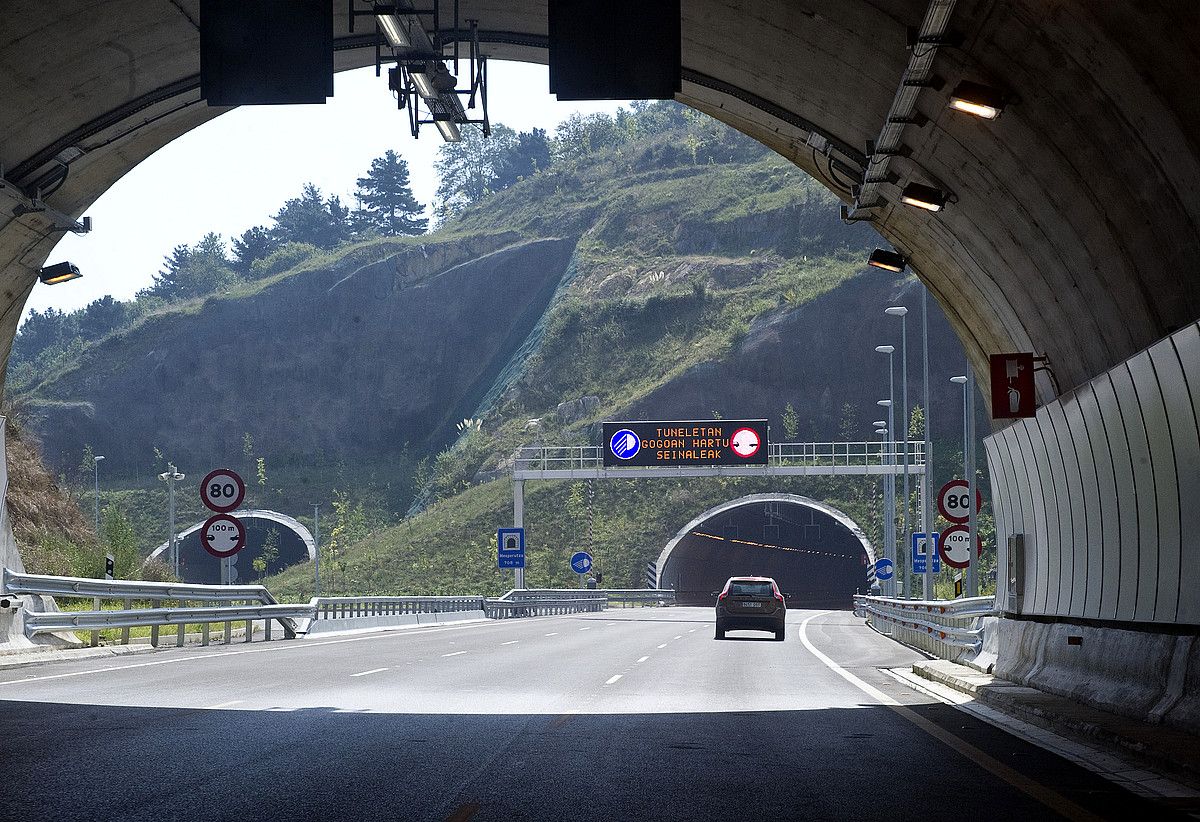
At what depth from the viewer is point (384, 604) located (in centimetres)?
4703

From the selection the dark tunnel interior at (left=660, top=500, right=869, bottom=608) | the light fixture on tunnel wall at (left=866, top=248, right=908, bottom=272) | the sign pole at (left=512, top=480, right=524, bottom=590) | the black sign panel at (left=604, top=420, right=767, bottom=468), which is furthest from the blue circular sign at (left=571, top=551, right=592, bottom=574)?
the light fixture on tunnel wall at (left=866, top=248, right=908, bottom=272)

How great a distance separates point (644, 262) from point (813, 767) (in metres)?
124

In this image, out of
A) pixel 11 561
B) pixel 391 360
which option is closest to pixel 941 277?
pixel 11 561

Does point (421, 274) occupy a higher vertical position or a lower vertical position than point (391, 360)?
higher

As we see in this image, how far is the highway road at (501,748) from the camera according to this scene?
356 inches

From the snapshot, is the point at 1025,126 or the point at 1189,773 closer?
the point at 1189,773

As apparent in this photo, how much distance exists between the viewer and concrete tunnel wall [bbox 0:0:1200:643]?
39.7ft

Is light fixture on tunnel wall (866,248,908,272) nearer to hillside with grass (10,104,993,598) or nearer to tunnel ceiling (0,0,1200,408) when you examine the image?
tunnel ceiling (0,0,1200,408)

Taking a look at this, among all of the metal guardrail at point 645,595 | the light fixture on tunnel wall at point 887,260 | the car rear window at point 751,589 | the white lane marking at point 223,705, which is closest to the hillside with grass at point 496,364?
the metal guardrail at point 645,595

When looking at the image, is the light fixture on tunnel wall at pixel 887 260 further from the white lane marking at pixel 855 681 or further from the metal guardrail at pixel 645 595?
the metal guardrail at pixel 645 595

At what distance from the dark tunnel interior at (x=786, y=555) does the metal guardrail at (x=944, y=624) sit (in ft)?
179

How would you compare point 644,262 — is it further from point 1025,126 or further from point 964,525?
point 1025,126

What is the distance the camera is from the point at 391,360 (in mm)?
141500

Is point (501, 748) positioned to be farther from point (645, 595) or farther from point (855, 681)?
point (645, 595)
